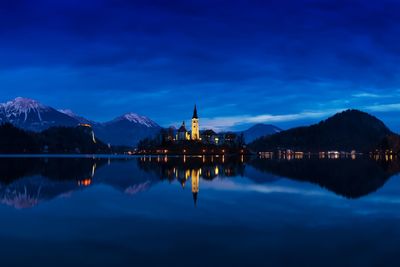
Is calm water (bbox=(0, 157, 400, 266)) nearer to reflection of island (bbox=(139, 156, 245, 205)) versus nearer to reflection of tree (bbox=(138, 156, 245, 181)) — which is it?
reflection of island (bbox=(139, 156, 245, 205))

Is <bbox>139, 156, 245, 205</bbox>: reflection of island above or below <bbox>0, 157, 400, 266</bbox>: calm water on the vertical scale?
above

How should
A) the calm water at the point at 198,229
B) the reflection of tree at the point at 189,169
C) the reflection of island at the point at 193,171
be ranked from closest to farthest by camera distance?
the calm water at the point at 198,229 < the reflection of island at the point at 193,171 < the reflection of tree at the point at 189,169

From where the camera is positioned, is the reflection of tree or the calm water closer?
the calm water

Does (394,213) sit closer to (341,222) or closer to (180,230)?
(341,222)

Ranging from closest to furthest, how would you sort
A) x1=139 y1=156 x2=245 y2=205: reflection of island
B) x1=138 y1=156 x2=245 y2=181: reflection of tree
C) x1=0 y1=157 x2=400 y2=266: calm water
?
1. x1=0 y1=157 x2=400 y2=266: calm water
2. x1=139 y1=156 x2=245 y2=205: reflection of island
3. x1=138 y1=156 x2=245 y2=181: reflection of tree

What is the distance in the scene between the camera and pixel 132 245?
49.7 feet

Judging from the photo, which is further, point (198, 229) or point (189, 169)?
point (189, 169)

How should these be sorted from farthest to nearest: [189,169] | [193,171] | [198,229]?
[189,169]
[193,171]
[198,229]

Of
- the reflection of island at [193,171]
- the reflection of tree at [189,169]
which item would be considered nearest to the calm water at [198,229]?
the reflection of island at [193,171]

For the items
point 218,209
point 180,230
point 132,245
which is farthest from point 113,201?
point 132,245

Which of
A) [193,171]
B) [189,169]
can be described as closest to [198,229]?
[193,171]

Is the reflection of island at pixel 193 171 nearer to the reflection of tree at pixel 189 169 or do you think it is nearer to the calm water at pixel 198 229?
the reflection of tree at pixel 189 169

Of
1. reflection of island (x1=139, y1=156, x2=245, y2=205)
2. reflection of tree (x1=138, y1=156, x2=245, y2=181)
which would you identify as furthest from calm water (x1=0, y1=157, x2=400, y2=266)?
reflection of tree (x1=138, y1=156, x2=245, y2=181)

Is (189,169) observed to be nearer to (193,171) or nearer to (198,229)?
(193,171)
